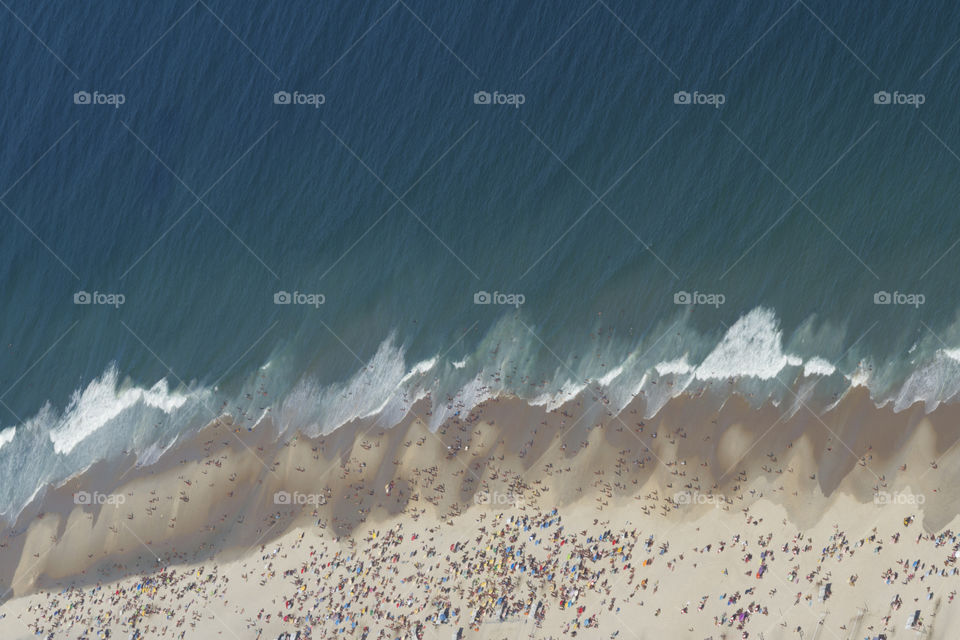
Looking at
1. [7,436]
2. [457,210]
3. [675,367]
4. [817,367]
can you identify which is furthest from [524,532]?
[7,436]

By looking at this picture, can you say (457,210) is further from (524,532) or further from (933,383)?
(933,383)

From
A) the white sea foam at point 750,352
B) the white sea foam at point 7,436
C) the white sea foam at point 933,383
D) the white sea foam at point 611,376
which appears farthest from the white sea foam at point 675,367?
the white sea foam at point 7,436

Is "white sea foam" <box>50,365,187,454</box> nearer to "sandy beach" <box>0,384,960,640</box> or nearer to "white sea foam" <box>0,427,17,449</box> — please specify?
"white sea foam" <box>0,427,17,449</box>

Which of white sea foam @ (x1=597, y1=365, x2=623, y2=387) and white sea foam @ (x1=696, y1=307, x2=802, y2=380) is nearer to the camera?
white sea foam @ (x1=696, y1=307, x2=802, y2=380)

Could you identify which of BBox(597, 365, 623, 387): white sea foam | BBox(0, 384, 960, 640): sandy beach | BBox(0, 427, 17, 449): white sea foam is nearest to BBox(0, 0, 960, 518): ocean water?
BBox(597, 365, 623, 387): white sea foam

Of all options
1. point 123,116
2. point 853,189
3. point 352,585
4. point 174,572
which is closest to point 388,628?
point 352,585
